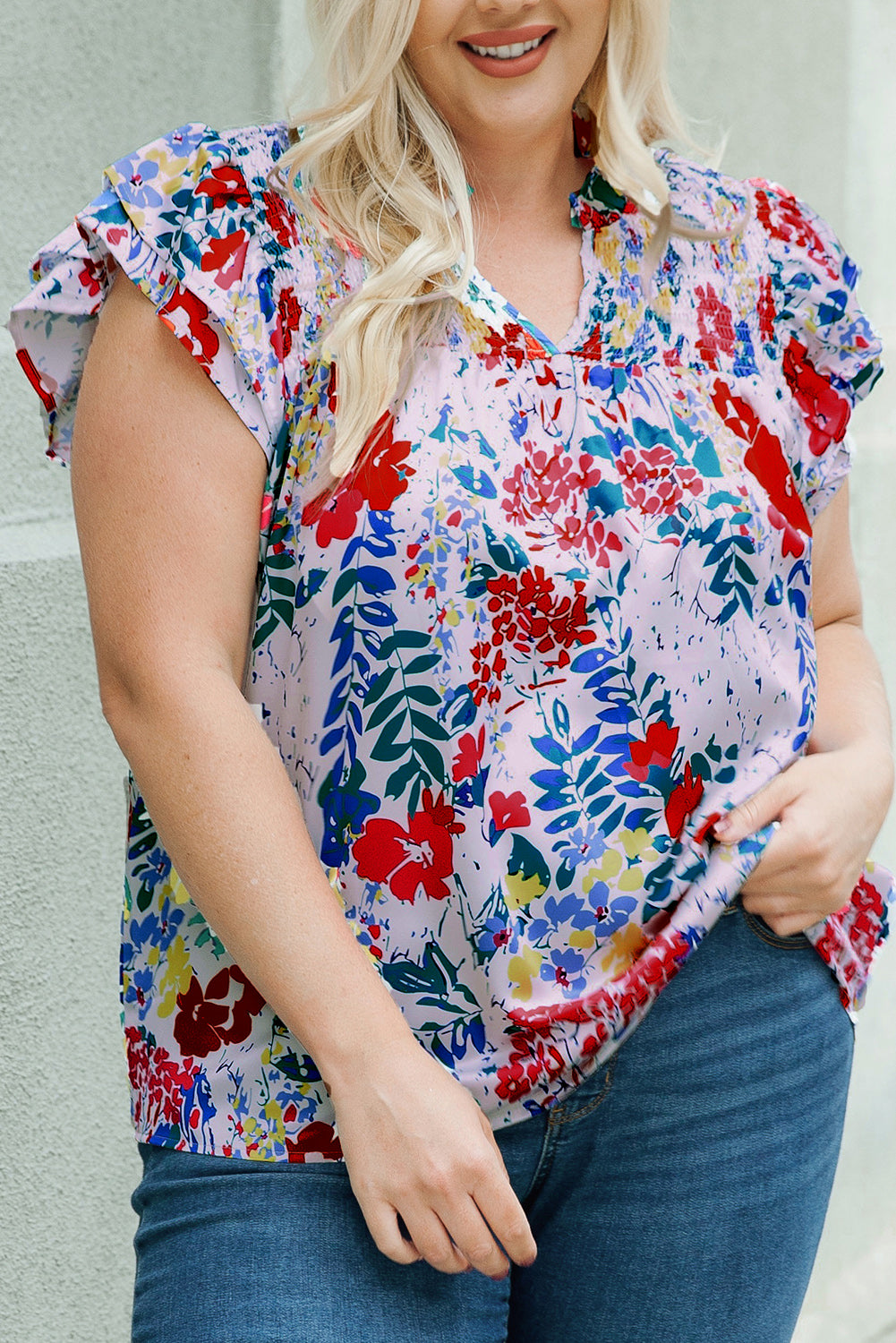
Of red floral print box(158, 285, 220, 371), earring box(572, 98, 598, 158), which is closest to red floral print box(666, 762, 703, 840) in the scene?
red floral print box(158, 285, 220, 371)

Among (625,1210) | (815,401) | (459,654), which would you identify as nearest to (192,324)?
(459,654)

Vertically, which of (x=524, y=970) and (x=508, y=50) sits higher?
(x=508, y=50)

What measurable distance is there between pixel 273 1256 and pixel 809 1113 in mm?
516

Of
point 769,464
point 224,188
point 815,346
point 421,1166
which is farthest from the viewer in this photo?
point 815,346

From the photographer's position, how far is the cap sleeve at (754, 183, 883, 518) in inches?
54.2

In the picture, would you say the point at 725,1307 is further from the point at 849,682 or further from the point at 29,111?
the point at 29,111

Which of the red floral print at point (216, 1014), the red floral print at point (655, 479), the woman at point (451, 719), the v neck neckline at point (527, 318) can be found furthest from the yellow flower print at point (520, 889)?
the v neck neckline at point (527, 318)

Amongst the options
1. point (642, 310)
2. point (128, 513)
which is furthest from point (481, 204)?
point (128, 513)

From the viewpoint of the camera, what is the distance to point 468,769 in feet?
3.64

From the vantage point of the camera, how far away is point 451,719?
1106 mm

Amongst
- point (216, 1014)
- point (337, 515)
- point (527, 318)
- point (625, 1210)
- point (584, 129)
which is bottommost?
point (625, 1210)

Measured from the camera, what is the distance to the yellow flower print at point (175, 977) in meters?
1.14

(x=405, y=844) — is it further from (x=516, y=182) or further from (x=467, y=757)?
(x=516, y=182)

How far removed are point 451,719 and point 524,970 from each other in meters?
0.22
